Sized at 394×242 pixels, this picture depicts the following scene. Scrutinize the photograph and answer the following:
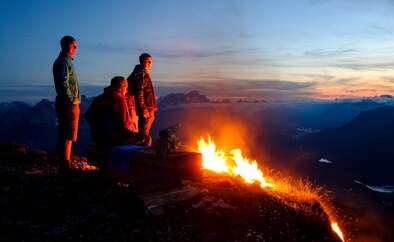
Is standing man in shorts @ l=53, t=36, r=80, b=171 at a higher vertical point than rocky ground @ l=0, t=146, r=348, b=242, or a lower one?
higher

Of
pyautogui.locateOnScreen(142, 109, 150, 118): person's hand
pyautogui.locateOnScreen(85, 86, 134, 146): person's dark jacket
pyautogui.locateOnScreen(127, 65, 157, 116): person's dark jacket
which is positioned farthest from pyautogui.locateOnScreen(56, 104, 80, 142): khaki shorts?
pyautogui.locateOnScreen(142, 109, 150, 118): person's hand

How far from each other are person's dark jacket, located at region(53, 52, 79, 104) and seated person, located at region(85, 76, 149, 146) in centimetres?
129

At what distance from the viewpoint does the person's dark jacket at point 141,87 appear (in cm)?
1238

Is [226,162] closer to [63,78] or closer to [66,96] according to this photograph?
[66,96]

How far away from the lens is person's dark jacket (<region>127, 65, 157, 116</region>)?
12383mm

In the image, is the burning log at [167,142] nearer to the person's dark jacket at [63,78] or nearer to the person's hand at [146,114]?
the person's dark jacket at [63,78]

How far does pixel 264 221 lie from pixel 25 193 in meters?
5.46

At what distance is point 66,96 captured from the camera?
30.7 feet

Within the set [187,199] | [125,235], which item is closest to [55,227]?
Result: [125,235]

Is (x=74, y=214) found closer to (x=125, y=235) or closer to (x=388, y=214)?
(x=125, y=235)

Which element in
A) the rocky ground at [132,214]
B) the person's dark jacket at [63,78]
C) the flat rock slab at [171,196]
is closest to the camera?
the rocky ground at [132,214]

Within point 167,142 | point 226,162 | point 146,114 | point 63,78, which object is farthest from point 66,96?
point 226,162

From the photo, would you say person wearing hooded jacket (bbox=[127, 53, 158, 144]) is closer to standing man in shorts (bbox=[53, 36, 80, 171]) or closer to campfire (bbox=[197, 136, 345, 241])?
campfire (bbox=[197, 136, 345, 241])

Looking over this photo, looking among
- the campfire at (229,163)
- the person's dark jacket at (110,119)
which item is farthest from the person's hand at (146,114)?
the campfire at (229,163)
